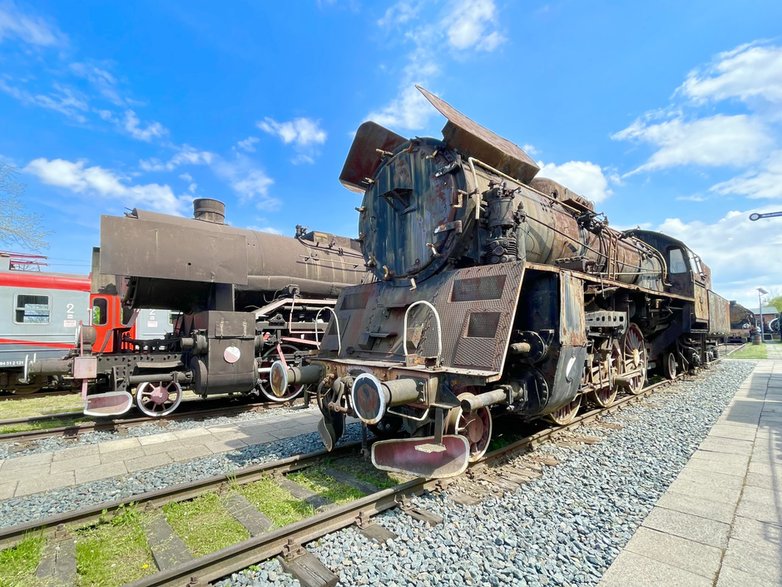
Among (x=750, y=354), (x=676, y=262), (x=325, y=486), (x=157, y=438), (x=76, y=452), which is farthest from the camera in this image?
(x=750, y=354)

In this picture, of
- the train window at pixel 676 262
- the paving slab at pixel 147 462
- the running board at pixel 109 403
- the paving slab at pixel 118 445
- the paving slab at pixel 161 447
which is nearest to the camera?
the paving slab at pixel 147 462

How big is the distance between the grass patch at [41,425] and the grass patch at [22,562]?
187 inches

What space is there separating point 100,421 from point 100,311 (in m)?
4.83

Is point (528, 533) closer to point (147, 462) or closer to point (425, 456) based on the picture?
point (425, 456)

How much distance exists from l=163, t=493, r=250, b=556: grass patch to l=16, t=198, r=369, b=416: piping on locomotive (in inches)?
99.4

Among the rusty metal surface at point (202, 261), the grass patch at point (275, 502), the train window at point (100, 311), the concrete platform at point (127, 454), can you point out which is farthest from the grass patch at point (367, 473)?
the train window at point (100, 311)

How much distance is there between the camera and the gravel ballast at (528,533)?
272 centimetres

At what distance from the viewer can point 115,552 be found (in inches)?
120

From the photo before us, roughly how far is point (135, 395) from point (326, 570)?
651cm

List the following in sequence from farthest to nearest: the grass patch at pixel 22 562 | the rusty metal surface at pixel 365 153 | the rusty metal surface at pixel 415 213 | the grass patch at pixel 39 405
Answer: the grass patch at pixel 39 405 < the rusty metal surface at pixel 365 153 < the rusty metal surface at pixel 415 213 < the grass patch at pixel 22 562

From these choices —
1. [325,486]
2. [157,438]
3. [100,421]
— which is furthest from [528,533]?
[100,421]

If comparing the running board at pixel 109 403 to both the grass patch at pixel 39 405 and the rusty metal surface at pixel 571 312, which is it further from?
the rusty metal surface at pixel 571 312

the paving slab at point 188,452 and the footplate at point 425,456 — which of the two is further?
the paving slab at point 188,452

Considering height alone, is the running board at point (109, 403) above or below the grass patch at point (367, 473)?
above
